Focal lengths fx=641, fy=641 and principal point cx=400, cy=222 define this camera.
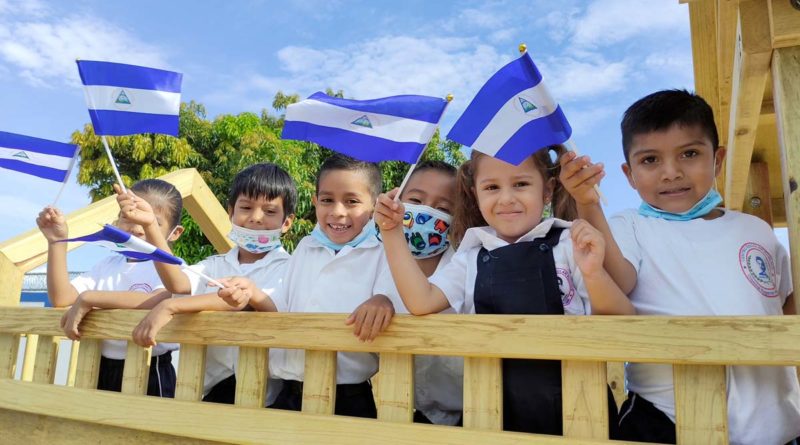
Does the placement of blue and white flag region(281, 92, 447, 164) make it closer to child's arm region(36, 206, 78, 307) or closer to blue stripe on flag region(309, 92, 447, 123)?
blue stripe on flag region(309, 92, 447, 123)

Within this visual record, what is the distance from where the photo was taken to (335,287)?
9.93ft

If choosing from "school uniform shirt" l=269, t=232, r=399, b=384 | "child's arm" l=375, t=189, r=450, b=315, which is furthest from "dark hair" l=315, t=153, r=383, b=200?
"child's arm" l=375, t=189, r=450, b=315

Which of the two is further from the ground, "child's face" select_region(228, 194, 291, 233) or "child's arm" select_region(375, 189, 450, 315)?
"child's face" select_region(228, 194, 291, 233)

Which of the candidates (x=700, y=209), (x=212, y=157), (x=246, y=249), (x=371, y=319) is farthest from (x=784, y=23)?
(x=212, y=157)

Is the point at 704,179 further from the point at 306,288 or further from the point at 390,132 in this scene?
the point at 306,288

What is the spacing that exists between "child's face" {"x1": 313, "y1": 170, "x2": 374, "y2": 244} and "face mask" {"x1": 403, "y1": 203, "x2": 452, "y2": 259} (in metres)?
0.30

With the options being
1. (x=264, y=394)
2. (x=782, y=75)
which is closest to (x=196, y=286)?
(x=264, y=394)

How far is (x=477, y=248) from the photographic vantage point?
2.62 metres

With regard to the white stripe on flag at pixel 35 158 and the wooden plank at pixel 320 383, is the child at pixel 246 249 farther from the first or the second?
the white stripe on flag at pixel 35 158

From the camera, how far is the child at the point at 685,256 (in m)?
2.08

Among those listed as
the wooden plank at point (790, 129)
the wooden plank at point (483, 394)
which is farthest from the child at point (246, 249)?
the wooden plank at point (790, 129)

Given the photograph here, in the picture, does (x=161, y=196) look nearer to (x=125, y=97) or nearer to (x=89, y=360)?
(x=125, y=97)

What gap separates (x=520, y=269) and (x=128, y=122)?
2.20 metres

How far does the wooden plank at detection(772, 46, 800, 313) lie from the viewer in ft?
7.47
